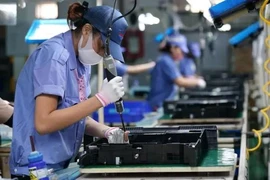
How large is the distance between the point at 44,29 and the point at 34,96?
1.47 meters

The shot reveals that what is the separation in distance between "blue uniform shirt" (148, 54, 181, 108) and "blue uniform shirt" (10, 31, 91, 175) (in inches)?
195

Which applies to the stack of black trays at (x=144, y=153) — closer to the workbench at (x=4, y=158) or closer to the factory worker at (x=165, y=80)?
the workbench at (x=4, y=158)

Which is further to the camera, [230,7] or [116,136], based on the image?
[116,136]

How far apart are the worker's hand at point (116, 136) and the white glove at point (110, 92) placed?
31 centimetres

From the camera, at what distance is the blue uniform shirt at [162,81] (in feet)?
25.4

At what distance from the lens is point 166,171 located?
8.29 feet

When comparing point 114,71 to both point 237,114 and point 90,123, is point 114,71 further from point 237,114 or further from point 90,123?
point 237,114

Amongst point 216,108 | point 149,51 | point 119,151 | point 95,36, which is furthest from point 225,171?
point 149,51

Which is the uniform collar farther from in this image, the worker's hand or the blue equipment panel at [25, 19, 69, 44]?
the blue equipment panel at [25, 19, 69, 44]

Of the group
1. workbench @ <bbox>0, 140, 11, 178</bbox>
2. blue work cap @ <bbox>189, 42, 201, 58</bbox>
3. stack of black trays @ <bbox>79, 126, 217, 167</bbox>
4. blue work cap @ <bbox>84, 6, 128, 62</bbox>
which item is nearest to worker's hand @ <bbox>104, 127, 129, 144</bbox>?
stack of black trays @ <bbox>79, 126, 217, 167</bbox>

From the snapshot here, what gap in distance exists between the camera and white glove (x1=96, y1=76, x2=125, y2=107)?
8.50 ft

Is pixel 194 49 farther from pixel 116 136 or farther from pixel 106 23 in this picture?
pixel 106 23

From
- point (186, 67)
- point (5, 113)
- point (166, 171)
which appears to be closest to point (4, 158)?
point (5, 113)

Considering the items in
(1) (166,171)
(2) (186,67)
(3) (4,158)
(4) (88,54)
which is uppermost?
(4) (88,54)
